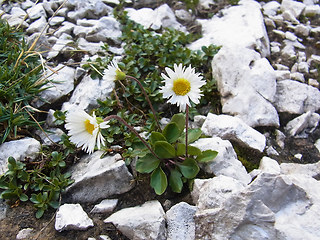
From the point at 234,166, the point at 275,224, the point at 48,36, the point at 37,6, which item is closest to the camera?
the point at 275,224

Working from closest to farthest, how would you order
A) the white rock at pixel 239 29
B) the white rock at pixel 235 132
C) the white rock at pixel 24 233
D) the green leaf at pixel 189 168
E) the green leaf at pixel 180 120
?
the white rock at pixel 24 233 → the green leaf at pixel 189 168 → the green leaf at pixel 180 120 → the white rock at pixel 235 132 → the white rock at pixel 239 29

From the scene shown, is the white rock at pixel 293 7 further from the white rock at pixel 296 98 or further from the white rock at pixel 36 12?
the white rock at pixel 36 12

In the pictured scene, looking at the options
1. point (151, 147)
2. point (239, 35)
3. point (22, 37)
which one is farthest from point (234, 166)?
point (22, 37)

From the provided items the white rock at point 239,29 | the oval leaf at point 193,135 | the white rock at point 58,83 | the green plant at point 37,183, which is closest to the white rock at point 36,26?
the white rock at point 58,83

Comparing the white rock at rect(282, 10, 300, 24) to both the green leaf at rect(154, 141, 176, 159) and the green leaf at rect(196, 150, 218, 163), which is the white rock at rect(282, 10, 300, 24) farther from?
the green leaf at rect(154, 141, 176, 159)

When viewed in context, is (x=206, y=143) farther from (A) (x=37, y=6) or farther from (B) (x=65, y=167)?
(A) (x=37, y=6)

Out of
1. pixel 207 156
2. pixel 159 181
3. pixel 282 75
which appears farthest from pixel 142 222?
pixel 282 75

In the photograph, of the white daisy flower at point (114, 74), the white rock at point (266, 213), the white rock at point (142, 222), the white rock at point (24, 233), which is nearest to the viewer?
the white rock at point (266, 213)

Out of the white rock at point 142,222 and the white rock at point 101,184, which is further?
the white rock at point 101,184
